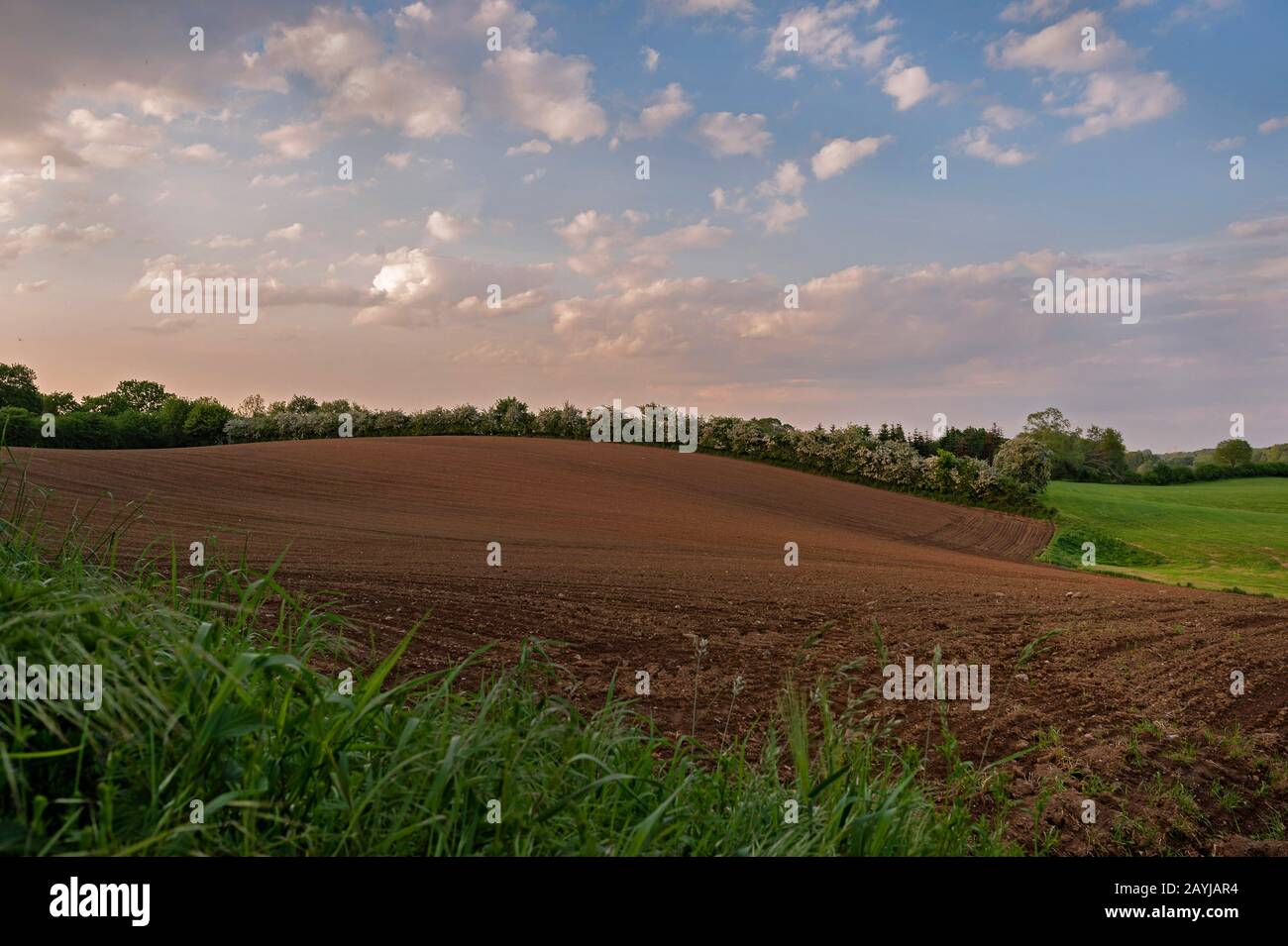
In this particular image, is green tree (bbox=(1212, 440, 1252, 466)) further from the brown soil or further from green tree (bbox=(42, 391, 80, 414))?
green tree (bbox=(42, 391, 80, 414))

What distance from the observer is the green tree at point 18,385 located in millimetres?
43375

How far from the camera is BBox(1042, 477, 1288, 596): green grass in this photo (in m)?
28.8

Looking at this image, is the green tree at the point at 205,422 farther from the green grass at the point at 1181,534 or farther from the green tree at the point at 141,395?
the green grass at the point at 1181,534

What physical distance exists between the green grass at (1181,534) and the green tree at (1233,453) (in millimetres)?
13162

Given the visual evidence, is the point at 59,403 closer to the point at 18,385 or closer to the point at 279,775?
the point at 18,385

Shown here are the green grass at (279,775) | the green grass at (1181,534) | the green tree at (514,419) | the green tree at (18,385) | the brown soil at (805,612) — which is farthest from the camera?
the green tree at (514,419)

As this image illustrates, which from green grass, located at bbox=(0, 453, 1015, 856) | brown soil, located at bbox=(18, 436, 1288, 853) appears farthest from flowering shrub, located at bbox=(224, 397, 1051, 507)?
green grass, located at bbox=(0, 453, 1015, 856)

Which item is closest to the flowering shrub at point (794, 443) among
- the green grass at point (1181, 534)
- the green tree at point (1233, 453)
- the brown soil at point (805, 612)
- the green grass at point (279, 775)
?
the green grass at point (1181, 534)

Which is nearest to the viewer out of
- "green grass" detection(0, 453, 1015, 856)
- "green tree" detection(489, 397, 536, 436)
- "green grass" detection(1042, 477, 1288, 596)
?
"green grass" detection(0, 453, 1015, 856)

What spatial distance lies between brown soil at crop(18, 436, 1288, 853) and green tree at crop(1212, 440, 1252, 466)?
4460 cm

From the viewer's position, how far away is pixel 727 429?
53.4 m

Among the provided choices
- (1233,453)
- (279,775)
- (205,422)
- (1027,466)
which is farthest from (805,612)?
(1233,453)

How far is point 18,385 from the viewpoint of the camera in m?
45.7
